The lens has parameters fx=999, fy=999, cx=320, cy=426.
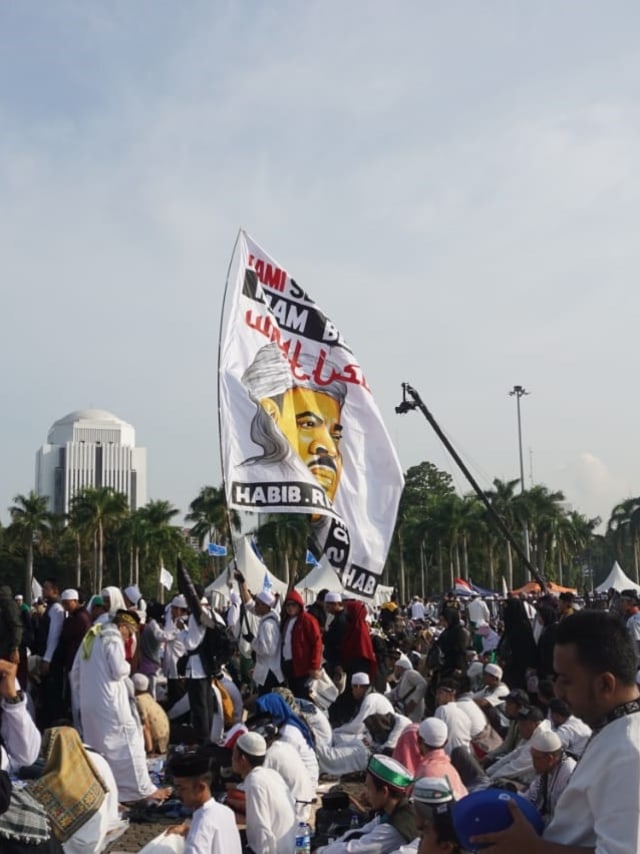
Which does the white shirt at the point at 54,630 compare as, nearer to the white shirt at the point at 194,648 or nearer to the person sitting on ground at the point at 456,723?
the white shirt at the point at 194,648

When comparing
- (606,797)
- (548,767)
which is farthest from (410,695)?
(606,797)

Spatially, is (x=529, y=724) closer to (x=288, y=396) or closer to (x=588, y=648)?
(x=288, y=396)

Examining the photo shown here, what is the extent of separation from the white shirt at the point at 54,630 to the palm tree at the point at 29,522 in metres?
52.7

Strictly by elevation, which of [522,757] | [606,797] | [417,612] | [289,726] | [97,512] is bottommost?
[522,757]

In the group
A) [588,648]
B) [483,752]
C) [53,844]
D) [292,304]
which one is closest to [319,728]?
[483,752]

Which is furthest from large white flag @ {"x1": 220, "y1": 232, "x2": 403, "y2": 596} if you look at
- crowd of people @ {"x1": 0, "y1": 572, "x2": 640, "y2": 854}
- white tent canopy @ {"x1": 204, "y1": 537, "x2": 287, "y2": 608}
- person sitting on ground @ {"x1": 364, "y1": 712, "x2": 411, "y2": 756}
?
white tent canopy @ {"x1": 204, "y1": 537, "x2": 287, "y2": 608}

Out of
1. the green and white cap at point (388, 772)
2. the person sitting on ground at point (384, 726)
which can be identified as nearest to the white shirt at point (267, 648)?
the person sitting on ground at point (384, 726)

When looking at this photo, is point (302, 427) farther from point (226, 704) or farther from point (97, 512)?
point (97, 512)

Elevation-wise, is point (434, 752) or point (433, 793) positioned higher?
point (433, 793)

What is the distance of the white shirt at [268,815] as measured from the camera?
19.4 feet

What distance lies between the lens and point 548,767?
626cm

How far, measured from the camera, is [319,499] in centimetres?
1009

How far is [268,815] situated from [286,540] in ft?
195

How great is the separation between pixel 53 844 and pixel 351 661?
27.2 feet
